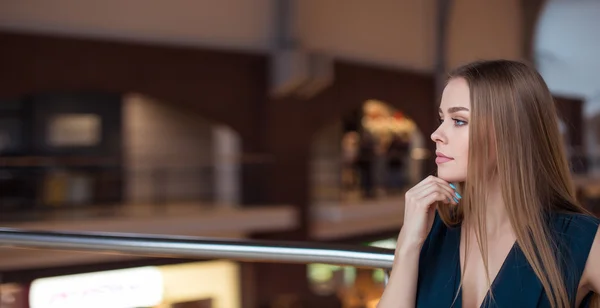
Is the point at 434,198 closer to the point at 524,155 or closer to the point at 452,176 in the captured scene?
the point at 452,176

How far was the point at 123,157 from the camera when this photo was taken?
13.4 m

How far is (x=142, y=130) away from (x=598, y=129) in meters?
8.80

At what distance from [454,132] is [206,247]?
62cm

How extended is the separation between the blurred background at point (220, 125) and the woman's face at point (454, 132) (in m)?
5.39

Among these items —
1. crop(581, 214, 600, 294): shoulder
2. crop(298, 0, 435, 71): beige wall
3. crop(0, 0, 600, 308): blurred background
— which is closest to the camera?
crop(581, 214, 600, 294): shoulder

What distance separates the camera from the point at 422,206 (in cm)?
129

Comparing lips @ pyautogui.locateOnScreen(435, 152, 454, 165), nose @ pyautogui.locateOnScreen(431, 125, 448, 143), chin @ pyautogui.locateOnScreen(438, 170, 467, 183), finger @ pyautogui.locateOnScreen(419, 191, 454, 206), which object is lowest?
finger @ pyautogui.locateOnScreen(419, 191, 454, 206)

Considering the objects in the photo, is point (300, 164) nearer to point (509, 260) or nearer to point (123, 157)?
point (123, 157)

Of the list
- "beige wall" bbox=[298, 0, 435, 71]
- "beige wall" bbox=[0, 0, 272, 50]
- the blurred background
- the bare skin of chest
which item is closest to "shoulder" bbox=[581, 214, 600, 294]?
the bare skin of chest

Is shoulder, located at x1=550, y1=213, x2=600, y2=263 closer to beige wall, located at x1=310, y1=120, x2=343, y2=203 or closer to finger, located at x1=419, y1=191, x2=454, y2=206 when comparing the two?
finger, located at x1=419, y1=191, x2=454, y2=206

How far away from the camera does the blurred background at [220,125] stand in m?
8.87

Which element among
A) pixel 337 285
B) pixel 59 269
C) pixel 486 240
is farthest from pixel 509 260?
pixel 337 285

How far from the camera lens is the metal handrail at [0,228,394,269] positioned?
143 centimetres

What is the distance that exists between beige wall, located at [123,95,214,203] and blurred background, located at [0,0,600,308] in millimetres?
41
